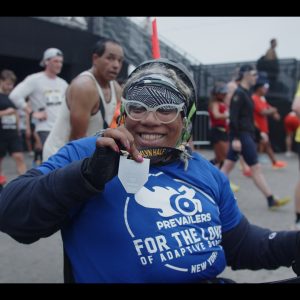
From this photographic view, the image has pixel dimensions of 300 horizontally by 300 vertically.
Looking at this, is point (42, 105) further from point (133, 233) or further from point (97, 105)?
point (133, 233)

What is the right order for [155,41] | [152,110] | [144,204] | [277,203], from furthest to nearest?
[277,203] < [155,41] < [152,110] < [144,204]

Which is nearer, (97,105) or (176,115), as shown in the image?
(176,115)

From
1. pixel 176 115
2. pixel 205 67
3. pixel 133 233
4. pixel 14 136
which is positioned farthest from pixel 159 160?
pixel 205 67

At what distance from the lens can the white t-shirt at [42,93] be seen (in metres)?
4.04

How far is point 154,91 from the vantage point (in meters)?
1.48

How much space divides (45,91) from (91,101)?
4.19 ft

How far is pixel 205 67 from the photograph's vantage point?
45.2 ft

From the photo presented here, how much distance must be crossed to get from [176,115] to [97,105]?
160cm

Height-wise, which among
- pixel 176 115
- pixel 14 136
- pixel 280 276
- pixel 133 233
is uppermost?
pixel 176 115

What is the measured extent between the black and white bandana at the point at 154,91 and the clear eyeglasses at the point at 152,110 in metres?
0.01

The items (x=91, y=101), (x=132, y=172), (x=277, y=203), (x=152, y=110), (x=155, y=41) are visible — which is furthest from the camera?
(x=277, y=203)

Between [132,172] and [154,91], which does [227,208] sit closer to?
[154,91]

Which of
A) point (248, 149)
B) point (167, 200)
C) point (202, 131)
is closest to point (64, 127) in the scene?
point (167, 200)

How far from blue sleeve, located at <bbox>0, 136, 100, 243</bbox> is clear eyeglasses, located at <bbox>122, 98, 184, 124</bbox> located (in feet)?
1.02
